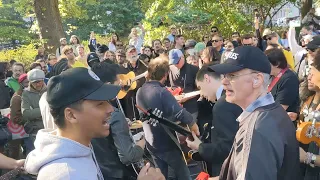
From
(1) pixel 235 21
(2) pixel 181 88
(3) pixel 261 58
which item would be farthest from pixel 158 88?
(1) pixel 235 21

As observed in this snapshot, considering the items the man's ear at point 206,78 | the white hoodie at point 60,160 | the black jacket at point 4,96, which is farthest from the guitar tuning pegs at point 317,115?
the black jacket at point 4,96

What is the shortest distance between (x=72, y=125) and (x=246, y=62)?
125 cm

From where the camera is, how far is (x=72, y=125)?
2.09 metres

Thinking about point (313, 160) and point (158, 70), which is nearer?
point (313, 160)

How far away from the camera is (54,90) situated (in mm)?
2027

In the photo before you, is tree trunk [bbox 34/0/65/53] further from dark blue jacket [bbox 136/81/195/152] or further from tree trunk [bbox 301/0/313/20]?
tree trunk [bbox 301/0/313/20]

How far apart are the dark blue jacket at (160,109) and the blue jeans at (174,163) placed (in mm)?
70

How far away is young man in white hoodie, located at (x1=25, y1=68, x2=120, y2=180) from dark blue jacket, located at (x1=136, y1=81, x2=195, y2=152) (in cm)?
223

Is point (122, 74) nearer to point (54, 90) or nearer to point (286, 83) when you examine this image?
point (286, 83)

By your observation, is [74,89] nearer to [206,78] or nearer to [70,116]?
[70,116]

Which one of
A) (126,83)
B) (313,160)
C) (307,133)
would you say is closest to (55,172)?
(307,133)

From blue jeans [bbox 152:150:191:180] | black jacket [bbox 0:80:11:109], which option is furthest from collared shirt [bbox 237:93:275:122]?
black jacket [bbox 0:80:11:109]

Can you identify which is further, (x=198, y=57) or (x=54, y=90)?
(x=198, y=57)

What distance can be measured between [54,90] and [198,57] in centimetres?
698
